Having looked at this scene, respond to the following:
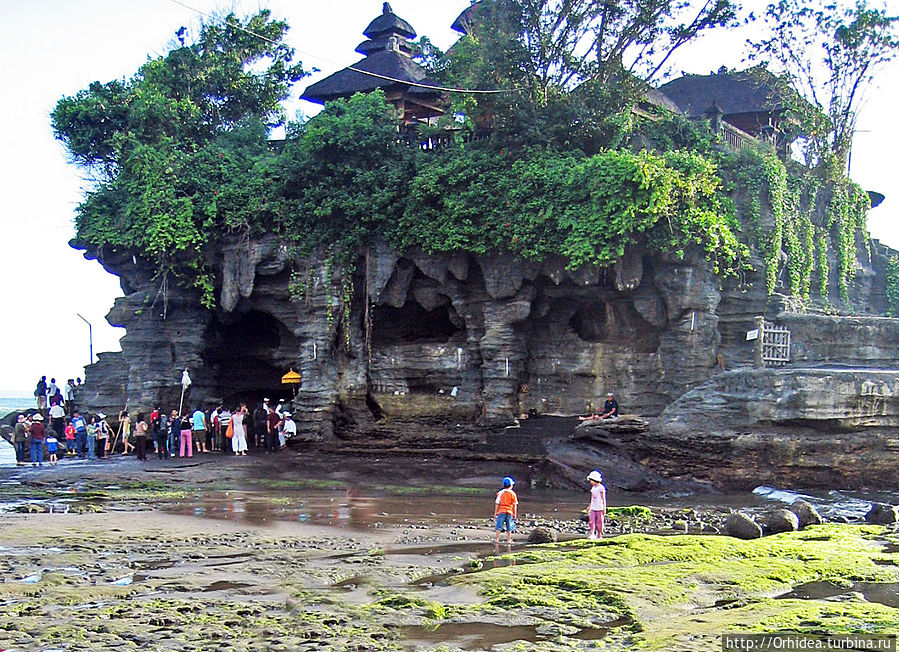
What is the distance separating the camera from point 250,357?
3041 cm

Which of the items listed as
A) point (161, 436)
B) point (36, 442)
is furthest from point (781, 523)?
point (36, 442)

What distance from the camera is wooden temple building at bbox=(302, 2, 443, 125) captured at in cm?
3016

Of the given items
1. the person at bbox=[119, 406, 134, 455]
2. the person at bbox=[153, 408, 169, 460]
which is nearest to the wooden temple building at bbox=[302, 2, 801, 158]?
the person at bbox=[153, 408, 169, 460]

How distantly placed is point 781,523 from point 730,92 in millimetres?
24587

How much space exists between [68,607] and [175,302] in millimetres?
19852

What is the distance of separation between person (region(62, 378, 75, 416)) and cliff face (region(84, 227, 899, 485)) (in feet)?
3.78

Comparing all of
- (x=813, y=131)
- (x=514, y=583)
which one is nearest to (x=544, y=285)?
(x=813, y=131)

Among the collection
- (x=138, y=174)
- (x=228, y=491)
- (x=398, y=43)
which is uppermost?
(x=398, y=43)

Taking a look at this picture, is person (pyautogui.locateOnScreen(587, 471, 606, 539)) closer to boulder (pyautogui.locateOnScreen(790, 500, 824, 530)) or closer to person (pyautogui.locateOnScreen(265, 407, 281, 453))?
boulder (pyautogui.locateOnScreen(790, 500, 824, 530))

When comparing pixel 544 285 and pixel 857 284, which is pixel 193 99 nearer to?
pixel 544 285

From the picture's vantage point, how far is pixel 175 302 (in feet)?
90.7

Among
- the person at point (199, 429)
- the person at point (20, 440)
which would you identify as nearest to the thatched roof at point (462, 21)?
the person at point (199, 429)

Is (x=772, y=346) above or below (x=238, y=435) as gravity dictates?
above

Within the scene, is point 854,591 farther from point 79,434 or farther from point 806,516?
point 79,434
